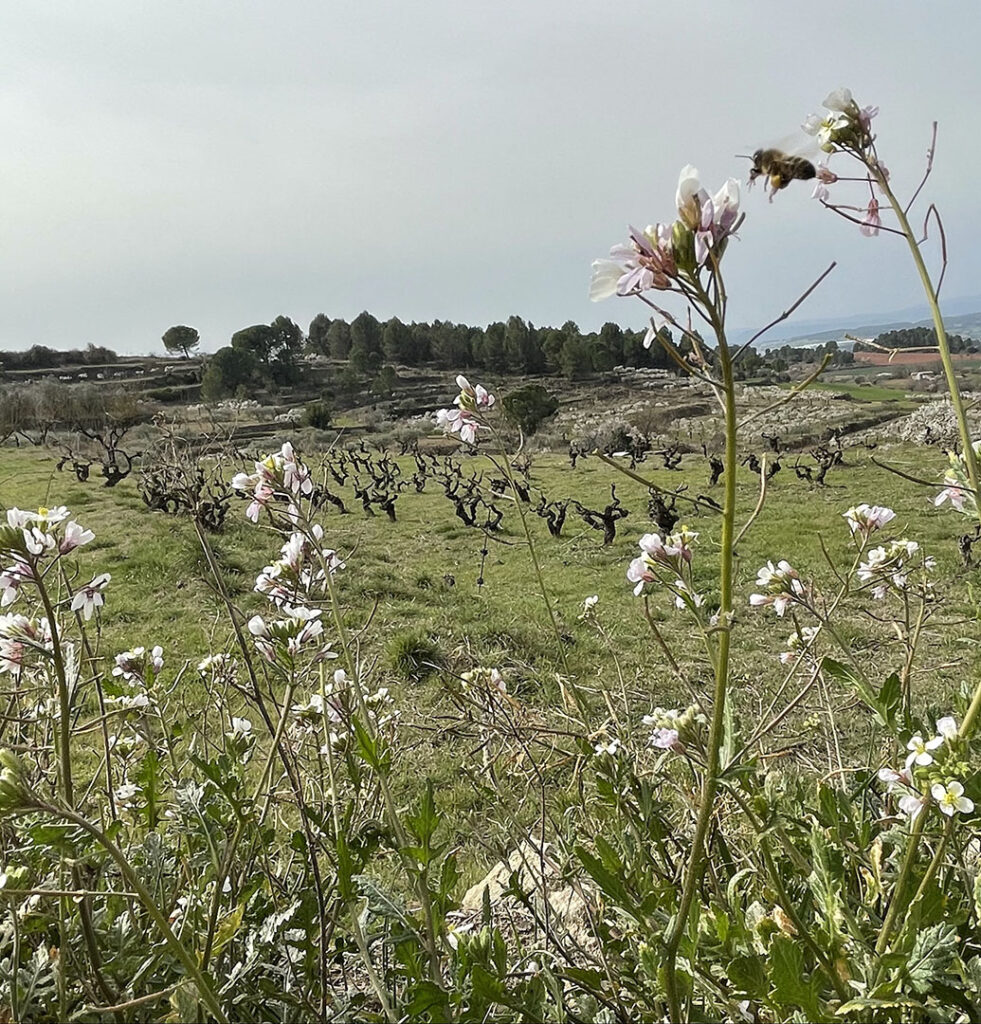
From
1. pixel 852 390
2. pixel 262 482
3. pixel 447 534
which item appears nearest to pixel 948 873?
pixel 262 482

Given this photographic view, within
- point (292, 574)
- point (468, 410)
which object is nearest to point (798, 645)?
point (468, 410)

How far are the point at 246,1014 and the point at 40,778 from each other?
86 centimetres

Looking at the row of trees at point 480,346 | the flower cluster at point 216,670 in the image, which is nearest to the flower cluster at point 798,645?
the flower cluster at point 216,670

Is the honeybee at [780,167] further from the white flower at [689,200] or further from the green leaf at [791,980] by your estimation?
the green leaf at [791,980]

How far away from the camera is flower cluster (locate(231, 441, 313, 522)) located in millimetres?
1521

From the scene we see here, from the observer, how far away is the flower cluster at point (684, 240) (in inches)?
34.4

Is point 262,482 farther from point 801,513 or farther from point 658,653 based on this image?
point 801,513

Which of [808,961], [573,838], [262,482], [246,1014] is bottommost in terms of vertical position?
[246,1014]

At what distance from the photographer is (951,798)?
102cm

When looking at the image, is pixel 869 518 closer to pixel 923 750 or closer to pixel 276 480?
pixel 923 750

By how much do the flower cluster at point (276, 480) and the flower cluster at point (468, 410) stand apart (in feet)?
1.44

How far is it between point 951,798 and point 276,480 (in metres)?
1.27

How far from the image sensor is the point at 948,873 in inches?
54.0

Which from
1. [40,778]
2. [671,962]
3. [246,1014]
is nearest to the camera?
[671,962]
